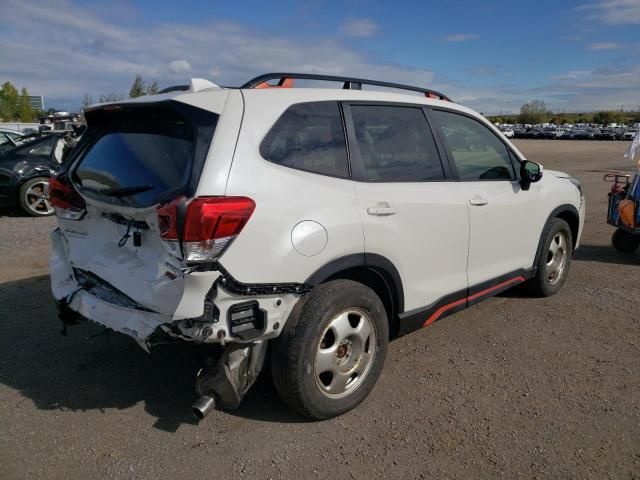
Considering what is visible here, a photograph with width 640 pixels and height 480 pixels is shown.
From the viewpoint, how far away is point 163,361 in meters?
3.98

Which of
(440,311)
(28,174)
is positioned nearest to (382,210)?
(440,311)

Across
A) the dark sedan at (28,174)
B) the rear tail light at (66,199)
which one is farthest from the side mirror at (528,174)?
the dark sedan at (28,174)

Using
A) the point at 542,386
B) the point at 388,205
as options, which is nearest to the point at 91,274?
the point at 388,205

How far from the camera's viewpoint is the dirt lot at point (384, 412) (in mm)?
2787

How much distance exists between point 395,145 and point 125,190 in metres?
1.75

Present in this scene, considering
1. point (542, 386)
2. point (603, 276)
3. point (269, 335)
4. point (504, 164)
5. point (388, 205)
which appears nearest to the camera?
point (269, 335)

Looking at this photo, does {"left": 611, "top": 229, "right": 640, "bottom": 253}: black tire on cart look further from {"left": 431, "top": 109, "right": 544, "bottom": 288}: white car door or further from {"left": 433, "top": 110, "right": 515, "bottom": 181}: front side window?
{"left": 433, "top": 110, "right": 515, "bottom": 181}: front side window

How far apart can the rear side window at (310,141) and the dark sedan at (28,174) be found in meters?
8.35

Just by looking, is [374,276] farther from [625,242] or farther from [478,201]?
[625,242]

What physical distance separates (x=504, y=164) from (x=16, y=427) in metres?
4.02

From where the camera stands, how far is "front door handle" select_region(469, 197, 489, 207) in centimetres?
398

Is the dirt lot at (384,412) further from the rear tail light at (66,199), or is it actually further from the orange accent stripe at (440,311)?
the rear tail light at (66,199)

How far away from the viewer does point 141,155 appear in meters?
3.07

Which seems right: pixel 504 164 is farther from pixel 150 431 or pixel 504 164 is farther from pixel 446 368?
pixel 150 431
